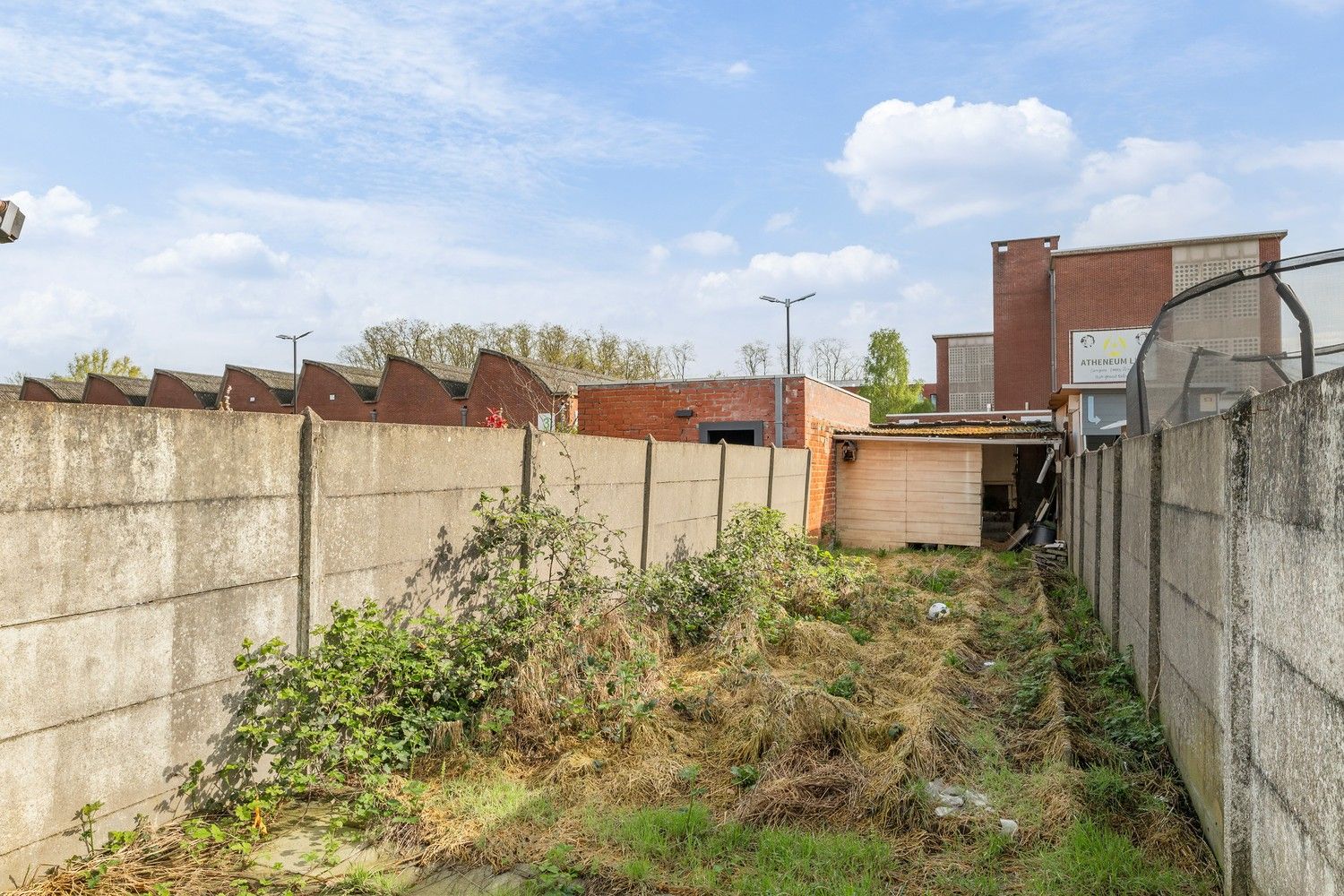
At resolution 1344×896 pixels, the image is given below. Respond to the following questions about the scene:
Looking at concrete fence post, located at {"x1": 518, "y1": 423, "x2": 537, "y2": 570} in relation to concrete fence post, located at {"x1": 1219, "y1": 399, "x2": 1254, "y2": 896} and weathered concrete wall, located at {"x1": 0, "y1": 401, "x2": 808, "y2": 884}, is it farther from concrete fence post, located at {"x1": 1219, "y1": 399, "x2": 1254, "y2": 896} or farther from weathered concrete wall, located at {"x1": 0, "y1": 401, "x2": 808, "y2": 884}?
concrete fence post, located at {"x1": 1219, "y1": 399, "x2": 1254, "y2": 896}

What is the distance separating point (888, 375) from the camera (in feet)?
131

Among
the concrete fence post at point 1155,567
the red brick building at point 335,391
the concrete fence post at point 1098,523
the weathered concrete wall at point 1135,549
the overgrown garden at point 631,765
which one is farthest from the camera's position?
the red brick building at point 335,391

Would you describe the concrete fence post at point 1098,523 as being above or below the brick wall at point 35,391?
below

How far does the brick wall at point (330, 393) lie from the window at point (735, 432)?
21854 millimetres

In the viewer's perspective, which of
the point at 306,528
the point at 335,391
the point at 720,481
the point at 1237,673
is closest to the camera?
A: the point at 1237,673

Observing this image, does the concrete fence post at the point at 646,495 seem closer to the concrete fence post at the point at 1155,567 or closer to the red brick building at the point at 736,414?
the concrete fence post at the point at 1155,567

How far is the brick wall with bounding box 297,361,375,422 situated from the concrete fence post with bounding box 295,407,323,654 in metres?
30.0

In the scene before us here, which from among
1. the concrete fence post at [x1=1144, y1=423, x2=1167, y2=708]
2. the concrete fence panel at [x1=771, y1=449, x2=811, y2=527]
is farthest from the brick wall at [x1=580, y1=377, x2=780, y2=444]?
the concrete fence post at [x1=1144, y1=423, x2=1167, y2=708]

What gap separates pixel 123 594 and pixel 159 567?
0.17 meters

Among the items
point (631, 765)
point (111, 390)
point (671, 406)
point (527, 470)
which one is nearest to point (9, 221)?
point (527, 470)

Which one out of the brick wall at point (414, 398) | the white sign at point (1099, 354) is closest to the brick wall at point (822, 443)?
the brick wall at point (414, 398)

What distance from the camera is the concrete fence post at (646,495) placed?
7.48 metres

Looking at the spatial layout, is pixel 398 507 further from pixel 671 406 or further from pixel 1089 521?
pixel 671 406

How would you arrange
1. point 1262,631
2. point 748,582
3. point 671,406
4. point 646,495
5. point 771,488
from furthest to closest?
point 671,406 → point 771,488 → point 748,582 → point 646,495 → point 1262,631
